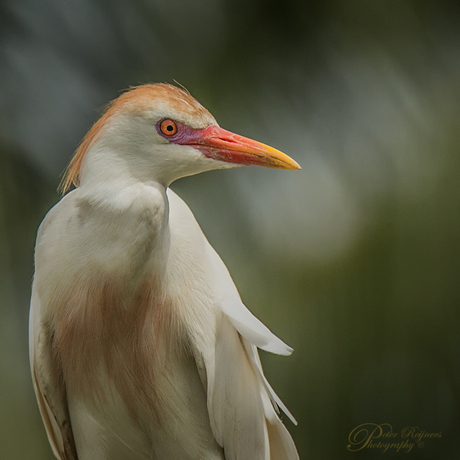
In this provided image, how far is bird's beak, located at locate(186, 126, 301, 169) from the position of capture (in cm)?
51

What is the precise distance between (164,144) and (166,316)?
22 centimetres

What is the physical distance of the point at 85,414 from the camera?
603 mm

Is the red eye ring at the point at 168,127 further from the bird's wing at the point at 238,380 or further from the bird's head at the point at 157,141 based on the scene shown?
the bird's wing at the point at 238,380

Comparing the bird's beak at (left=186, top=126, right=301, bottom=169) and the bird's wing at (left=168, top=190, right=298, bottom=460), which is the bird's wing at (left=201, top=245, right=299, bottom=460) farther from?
the bird's beak at (left=186, top=126, right=301, bottom=169)

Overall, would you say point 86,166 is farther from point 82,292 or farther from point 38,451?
point 38,451

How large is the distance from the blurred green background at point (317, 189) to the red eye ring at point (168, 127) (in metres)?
0.32

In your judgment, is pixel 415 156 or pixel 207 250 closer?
pixel 207 250

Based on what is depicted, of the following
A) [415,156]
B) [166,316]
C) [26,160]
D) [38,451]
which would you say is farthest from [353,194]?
[38,451]

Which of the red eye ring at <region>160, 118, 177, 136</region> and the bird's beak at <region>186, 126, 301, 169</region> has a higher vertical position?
the red eye ring at <region>160, 118, 177, 136</region>

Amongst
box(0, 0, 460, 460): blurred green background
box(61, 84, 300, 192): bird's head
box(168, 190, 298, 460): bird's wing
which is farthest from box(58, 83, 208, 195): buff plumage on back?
box(0, 0, 460, 460): blurred green background

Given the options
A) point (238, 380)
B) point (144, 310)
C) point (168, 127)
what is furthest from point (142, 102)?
point (238, 380)

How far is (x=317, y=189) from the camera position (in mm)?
879

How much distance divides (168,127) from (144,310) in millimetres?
226

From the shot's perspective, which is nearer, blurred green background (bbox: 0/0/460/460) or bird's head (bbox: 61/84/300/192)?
bird's head (bbox: 61/84/300/192)
